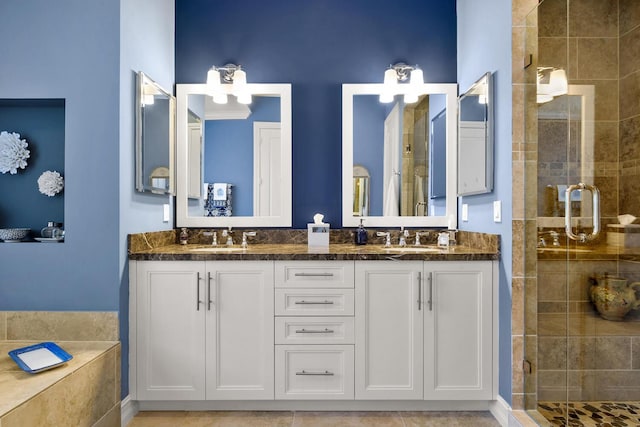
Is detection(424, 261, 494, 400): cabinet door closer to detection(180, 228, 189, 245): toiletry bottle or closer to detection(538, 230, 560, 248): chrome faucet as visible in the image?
detection(538, 230, 560, 248): chrome faucet

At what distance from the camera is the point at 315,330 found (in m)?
2.17

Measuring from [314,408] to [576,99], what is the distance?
201 centimetres

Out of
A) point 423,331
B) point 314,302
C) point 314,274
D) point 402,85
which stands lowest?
point 423,331

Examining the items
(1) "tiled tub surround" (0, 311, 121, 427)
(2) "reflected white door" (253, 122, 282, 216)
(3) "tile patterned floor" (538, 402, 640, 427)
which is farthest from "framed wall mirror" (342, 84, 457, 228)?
(1) "tiled tub surround" (0, 311, 121, 427)

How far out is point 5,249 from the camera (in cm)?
202

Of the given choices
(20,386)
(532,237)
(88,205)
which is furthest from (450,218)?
(20,386)

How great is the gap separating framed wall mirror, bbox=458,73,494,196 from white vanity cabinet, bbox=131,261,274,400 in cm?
131

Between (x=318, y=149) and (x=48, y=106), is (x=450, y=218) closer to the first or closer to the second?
(x=318, y=149)

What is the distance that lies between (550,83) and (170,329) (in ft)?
7.38

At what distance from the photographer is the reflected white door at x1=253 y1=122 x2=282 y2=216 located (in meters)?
2.76

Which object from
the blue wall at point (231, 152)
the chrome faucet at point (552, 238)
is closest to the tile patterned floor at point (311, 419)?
the chrome faucet at point (552, 238)

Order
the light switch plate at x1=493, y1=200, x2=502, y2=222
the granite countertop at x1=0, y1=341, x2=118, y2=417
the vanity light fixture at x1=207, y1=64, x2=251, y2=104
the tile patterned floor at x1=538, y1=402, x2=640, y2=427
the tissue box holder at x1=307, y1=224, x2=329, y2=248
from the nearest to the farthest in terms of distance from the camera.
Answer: the granite countertop at x1=0, y1=341, x2=118, y2=417, the tile patterned floor at x1=538, y1=402, x2=640, y2=427, the light switch plate at x1=493, y1=200, x2=502, y2=222, the tissue box holder at x1=307, y1=224, x2=329, y2=248, the vanity light fixture at x1=207, y1=64, x2=251, y2=104

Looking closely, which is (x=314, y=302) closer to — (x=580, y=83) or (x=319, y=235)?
(x=319, y=235)

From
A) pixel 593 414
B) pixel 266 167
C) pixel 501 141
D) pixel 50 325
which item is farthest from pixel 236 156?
pixel 593 414
